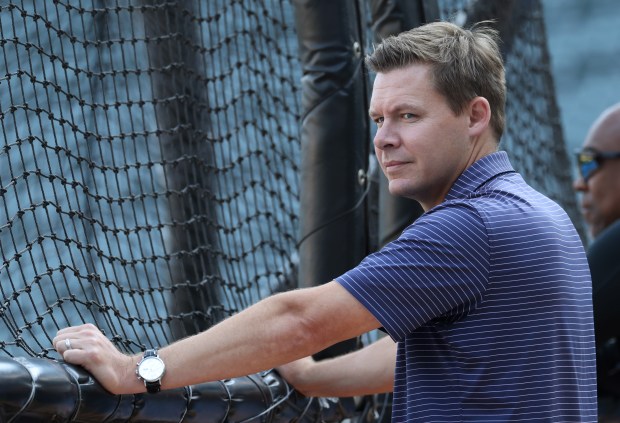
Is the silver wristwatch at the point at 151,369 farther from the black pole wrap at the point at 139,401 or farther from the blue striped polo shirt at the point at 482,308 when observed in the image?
the blue striped polo shirt at the point at 482,308

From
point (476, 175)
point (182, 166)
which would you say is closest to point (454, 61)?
point (476, 175)

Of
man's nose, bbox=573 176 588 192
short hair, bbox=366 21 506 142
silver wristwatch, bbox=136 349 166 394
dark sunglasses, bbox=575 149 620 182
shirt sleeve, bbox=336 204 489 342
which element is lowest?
man's nose, bbox=573 176 588 192

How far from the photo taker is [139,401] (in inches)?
94.0

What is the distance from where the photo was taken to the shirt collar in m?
2.29

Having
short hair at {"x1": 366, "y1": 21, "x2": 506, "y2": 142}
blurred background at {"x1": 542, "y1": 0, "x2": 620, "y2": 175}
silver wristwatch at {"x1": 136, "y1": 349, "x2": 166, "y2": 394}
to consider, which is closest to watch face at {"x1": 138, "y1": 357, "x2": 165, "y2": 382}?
silver wristwatch at {"x1": 136, "y1": 349, "x2": 166, "y2": 394}

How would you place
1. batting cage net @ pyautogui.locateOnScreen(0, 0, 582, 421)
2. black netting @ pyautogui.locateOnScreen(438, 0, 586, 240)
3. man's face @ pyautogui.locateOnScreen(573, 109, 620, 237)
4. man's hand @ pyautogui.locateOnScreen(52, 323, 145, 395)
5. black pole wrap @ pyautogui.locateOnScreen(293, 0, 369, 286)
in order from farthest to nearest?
black netting @ pyautogui.locateOnScreen(438, 0, 586, 240), man's face @ pyautogui.locateOnScreen(573, 109, 620, 237), black pole wrap @ pyautogui.locateOnScreen(293, 0, 369, 286), batting cage net @ pyautogui.locateOnScreen(0, 0, 582, 421), man's hand @ pyautogui.locateOnScreen(52, 323, 145, 395)

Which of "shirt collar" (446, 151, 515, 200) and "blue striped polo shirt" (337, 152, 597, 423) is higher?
"shirt collar" (446, 151, 515, 200)

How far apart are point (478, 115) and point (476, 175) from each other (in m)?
0.13

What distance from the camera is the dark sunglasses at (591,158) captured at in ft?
14.3

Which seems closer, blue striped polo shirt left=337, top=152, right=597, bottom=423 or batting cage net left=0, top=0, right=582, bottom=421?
blue striped polo shirt left=337, top=152, right=597, bottom=423

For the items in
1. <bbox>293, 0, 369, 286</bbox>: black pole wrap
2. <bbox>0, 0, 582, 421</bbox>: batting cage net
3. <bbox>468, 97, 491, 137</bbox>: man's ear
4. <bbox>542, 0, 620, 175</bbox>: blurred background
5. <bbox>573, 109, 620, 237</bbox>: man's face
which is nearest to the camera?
<bbox>468, 97, 491, 137</bbox>: man's ear

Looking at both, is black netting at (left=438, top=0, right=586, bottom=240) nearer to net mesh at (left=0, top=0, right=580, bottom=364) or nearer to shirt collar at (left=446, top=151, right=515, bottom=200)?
net mesh at (left=0, top=0, right=580, bottom=364)

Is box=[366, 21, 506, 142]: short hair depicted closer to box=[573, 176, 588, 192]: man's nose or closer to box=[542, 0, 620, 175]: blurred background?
box=[573, 176, 588, 192]: man's nose

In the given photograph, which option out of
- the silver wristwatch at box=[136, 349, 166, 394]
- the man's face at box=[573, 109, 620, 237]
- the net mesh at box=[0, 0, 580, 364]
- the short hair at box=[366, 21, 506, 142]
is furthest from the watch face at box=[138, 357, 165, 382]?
the man's face at box=[573, 109, 620, 237]
